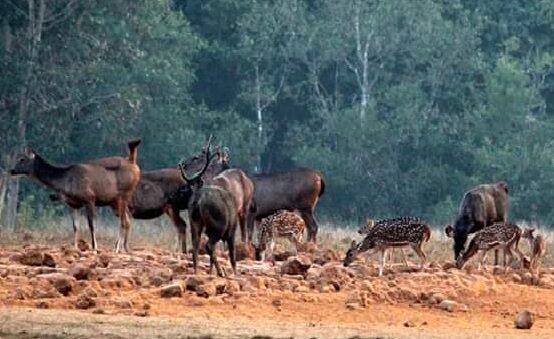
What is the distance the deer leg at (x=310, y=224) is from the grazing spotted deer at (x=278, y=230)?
181 inches

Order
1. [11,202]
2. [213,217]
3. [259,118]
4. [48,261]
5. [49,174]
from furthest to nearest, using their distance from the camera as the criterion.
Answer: [259,118] < [11,202] < [49,174] < [48,261] < [213,217]

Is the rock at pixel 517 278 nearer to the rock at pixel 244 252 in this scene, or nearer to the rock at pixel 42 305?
the rock at pixel 244 252

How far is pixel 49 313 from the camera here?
16.1 m

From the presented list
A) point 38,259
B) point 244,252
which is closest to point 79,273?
point 38,259

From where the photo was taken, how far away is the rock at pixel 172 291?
17312mm

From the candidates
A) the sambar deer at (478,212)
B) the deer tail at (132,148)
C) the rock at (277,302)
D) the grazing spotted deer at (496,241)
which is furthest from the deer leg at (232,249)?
the deer tail at (132,148)

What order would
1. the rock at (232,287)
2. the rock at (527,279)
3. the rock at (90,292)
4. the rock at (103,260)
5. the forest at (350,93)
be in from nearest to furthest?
the rock at (90,292) < the rock at (232,287) < the rock at (103,260) < the rock at (527,279) < the forest at (350,93)

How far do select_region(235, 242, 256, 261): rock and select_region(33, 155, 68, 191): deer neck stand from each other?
3.94m

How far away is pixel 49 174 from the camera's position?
26.4 metres

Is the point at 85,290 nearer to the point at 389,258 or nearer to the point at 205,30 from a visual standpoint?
the point at 389,258

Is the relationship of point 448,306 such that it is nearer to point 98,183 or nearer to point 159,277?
point 159,277

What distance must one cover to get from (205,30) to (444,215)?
10.8 metres

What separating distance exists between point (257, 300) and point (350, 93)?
3930 cm

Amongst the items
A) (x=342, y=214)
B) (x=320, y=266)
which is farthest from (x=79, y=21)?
(x=320, y=266)
